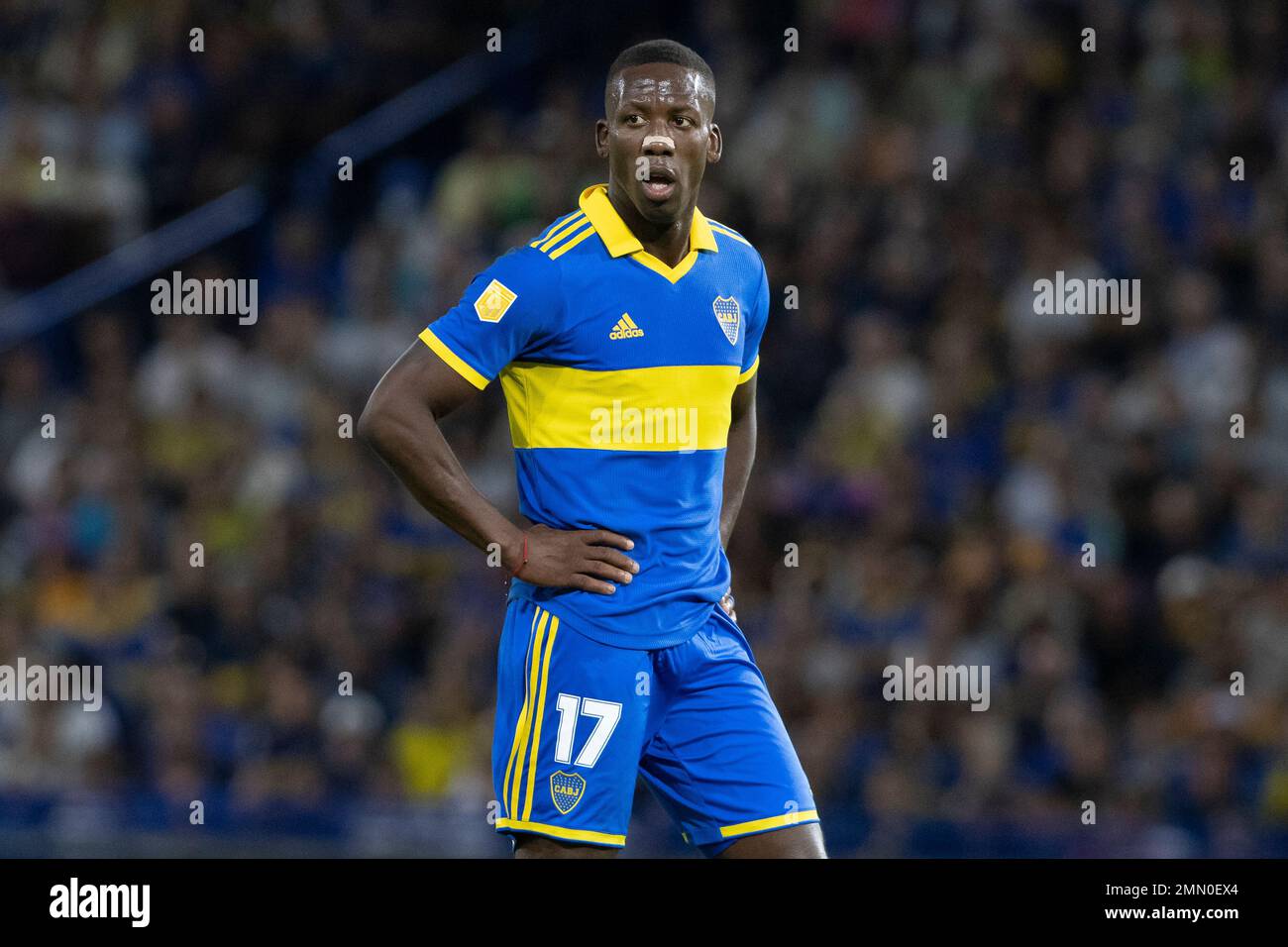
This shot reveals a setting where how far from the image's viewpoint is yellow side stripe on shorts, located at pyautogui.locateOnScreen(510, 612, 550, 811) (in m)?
4.54

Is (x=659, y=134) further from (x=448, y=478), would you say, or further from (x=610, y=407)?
(x=448, y=478)

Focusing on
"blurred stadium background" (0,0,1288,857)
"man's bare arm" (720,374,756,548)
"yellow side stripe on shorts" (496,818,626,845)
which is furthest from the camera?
"blurred stadium background" (0,0,1288,857)

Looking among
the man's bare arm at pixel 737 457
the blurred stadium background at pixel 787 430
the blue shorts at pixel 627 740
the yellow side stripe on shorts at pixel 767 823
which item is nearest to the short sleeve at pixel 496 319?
the blue shorts at pixel 627 740

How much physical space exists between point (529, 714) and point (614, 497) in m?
0.54

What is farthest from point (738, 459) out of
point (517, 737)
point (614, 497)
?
point (517, 737)

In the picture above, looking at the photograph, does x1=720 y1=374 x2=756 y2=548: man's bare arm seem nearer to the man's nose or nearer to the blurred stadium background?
the man's nose

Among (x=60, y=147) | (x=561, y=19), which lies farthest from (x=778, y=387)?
(x=60, y=147)

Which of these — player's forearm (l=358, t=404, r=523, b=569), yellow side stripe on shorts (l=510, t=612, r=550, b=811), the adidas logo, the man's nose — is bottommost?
yellow side stripe on shorts (l=510, t=612, r=550, b=811)

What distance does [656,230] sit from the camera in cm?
471

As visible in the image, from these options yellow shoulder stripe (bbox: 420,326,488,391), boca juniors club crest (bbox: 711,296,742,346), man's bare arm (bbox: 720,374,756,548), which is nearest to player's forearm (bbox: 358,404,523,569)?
yellow shoulder stripe (bbox: 420,326,488,391)

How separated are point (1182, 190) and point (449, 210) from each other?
400 cm

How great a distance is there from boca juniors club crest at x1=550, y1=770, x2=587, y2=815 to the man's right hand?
1.41ft

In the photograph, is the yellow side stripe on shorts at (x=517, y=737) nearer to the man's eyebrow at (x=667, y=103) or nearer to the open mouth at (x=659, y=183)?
the open mouth at (x=659, y=183)

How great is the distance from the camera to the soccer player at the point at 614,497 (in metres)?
4.54
